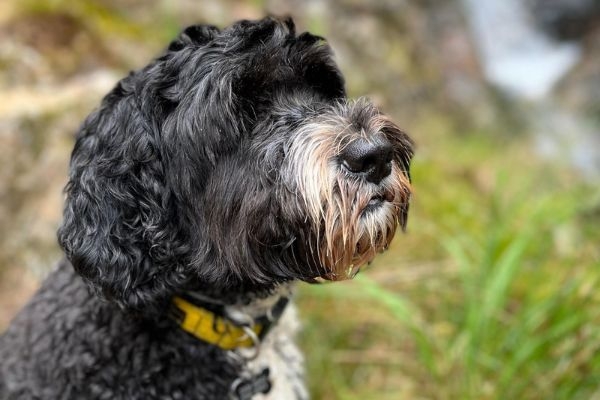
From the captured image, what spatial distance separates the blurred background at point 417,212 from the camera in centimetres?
307

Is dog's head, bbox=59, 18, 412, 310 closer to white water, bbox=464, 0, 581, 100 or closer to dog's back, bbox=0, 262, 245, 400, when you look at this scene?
dog's back, bbox=0, 262, 245, 400

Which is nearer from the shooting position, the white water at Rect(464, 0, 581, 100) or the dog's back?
the dog's back

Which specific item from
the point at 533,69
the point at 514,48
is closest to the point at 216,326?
the point at 533,69

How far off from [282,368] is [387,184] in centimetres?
93

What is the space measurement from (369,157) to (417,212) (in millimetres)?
3255

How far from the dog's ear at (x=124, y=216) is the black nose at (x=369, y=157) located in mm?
598

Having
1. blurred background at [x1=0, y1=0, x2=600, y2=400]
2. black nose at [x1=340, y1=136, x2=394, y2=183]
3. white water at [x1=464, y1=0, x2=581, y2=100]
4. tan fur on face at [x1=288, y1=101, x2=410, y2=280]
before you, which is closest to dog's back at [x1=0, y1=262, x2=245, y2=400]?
tan fur on face at [x1=288, y1=101, x2=410, y2=280]

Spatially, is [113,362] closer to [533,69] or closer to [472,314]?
[472,314]

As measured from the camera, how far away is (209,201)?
6.66 ft

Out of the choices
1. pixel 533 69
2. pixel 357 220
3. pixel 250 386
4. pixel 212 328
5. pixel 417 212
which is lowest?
pixel 250 386

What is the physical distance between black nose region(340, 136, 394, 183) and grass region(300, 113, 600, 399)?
1174 mm

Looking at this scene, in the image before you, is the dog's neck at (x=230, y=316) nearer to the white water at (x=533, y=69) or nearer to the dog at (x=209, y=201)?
the dog at (x=209, y=201)

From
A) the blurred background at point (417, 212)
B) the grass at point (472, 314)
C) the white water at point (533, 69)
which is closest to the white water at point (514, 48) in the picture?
the white water at point (533, 69)

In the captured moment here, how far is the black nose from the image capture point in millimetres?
1847
